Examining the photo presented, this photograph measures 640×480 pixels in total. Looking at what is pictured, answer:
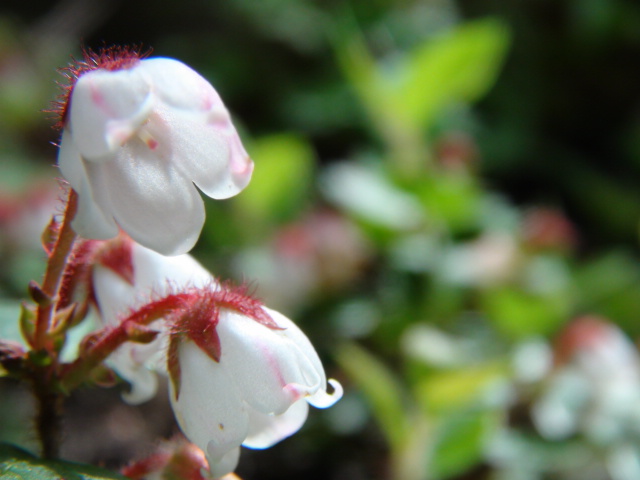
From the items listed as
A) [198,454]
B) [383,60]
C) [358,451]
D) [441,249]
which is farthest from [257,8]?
[198,454]

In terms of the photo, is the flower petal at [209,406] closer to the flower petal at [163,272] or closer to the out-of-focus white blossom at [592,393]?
the flower petal at [163,272]

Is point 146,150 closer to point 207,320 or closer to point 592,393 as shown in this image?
point 207,320

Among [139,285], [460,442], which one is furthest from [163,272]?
[460,442]

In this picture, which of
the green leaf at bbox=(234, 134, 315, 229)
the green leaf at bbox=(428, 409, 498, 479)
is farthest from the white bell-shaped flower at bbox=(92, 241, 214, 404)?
the green leaf at bbox=(234, 134, 315, 229)

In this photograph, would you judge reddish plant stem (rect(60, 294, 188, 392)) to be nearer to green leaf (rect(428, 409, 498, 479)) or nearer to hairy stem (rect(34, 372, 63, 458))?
hairy stem (rect(34, 372, 63, 458))

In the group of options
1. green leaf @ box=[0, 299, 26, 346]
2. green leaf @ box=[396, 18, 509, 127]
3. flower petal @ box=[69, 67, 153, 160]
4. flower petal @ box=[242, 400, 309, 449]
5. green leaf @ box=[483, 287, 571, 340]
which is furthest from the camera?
green leaf @ box=[396, 18, 509, 127]
